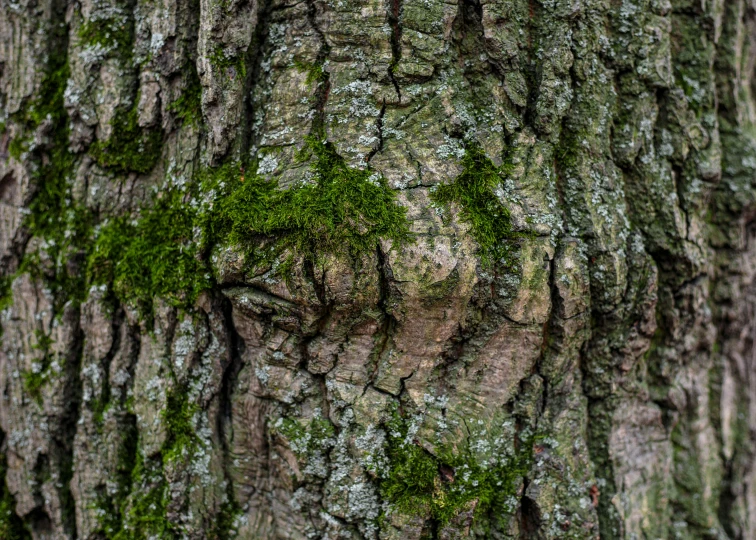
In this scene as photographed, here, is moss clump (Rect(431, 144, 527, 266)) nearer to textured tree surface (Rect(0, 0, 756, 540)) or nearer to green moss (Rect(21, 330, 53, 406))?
textured tree surface (Rect(0, 0, 756, 540))

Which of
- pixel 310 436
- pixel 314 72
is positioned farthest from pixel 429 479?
pixel 314 72

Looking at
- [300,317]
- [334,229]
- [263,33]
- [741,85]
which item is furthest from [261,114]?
[741,85]

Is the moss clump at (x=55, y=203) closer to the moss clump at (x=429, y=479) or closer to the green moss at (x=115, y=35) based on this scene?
the green moss at (x=115, y=35)

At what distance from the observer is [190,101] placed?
6.38 ft

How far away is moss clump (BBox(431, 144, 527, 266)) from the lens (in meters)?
1.71

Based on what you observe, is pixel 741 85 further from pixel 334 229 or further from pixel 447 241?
pixel 334 229

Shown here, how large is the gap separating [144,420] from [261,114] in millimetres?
1219

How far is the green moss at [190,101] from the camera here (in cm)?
194

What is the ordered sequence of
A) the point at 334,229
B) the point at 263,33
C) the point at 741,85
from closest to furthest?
the point at 334,229, the point at 263,33, the point at 741,85

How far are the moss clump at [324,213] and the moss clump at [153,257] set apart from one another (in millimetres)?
256

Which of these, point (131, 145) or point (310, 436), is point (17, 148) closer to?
point (131, 145)

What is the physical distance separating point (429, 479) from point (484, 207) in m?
0.94

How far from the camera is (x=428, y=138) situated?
176cm

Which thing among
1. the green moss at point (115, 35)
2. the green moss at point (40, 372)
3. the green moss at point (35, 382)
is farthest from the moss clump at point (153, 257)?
the green moss at point (115, 35)
